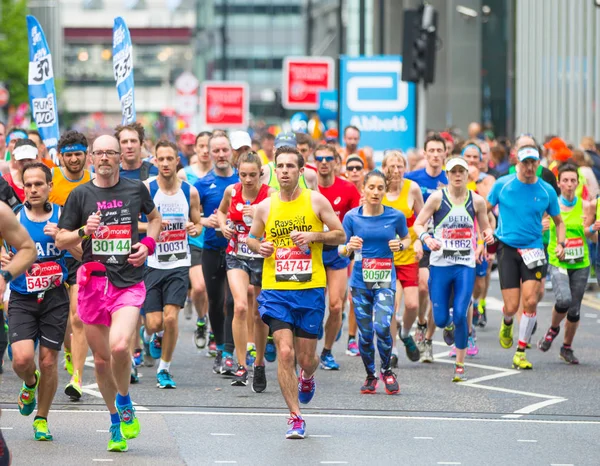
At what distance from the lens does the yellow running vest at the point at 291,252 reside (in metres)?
9.94

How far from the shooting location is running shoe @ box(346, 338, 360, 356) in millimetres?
14562

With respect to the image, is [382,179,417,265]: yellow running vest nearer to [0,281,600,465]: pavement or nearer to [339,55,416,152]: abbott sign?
[0,281,600,465]: pavement

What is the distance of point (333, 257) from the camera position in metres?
13.4

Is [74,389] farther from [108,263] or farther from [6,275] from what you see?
[6,275]

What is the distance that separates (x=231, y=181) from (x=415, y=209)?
1.74 meters

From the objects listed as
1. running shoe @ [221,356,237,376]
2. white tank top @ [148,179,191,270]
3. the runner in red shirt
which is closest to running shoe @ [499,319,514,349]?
the runner in red shirt

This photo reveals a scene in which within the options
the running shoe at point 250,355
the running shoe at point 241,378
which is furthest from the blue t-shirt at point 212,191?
the running shoe at point 241,378

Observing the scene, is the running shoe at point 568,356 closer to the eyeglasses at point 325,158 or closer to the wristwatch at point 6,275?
the eyeglasses at point 325,158

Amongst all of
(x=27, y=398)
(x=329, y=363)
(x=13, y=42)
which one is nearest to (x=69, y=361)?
(x=329, y=363)

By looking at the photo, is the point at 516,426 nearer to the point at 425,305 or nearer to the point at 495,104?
the point at 425,305

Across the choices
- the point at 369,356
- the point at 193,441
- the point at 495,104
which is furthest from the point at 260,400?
the point at 495,104

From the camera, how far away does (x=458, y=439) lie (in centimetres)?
→ 973

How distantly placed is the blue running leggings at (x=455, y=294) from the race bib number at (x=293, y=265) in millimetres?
3031

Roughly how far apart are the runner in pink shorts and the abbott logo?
13.7 m
